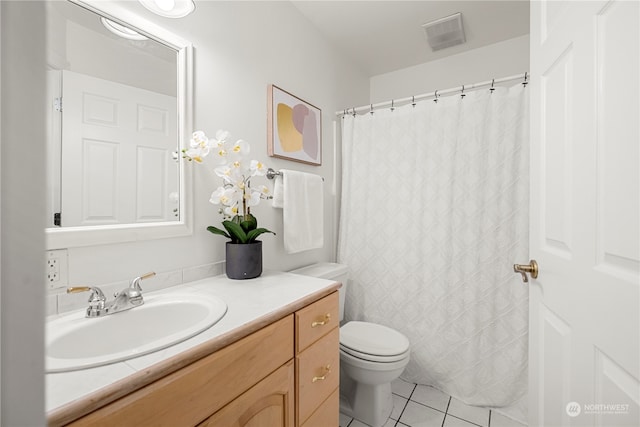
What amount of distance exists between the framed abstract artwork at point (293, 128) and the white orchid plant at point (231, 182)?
1.11 feet

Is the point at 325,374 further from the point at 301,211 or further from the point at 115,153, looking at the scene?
the point at 115,153

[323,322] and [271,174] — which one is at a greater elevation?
[271,174]

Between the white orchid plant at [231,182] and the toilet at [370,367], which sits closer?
the white orchid plant at [231,182]

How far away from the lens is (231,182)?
1234mm

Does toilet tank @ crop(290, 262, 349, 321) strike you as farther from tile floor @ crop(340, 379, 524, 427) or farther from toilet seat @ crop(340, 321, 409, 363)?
tile floor @ crop(340, 379, 524, 427)

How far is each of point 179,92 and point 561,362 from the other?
1.60m

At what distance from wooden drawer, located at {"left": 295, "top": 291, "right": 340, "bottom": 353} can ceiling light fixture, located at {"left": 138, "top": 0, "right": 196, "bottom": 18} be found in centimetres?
117

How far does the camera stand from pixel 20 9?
194 millimetres

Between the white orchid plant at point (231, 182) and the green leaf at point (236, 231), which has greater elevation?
the white orchid plant at point (231, 182)

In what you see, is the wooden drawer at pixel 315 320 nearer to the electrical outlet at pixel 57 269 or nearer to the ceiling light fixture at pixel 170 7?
the electrical outlet at pixel 57 269

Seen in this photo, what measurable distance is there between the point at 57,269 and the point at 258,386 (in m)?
0.68

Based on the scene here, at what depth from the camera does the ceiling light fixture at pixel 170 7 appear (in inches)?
40.9

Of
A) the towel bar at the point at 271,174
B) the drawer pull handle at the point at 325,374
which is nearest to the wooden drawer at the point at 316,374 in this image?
the drawer pull handle at the point at 325,374

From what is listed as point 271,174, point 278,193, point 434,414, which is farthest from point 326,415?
point 271,174
